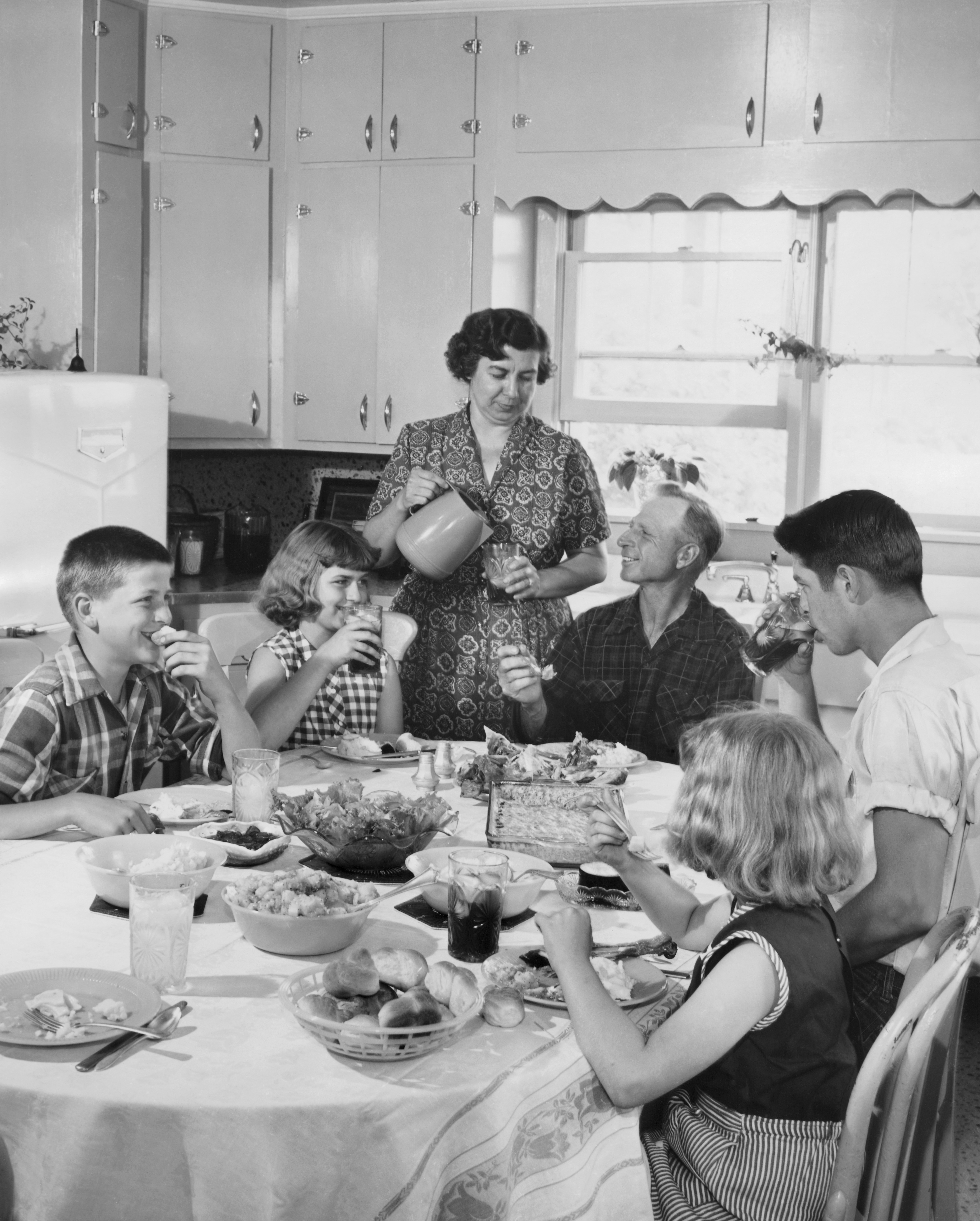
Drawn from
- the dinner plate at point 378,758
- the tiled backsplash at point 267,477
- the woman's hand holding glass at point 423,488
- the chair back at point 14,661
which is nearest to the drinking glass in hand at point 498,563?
the woman's hand holding glass at point 423,488

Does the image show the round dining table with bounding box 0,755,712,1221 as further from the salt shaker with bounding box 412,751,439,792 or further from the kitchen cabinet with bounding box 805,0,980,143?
the kitchen cabinet with bounding box 805,0,980,143

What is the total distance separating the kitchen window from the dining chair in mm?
2896

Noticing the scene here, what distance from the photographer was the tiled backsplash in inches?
191

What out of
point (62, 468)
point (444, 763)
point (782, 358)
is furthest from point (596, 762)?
point (782, 358)

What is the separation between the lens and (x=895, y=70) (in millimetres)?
3908

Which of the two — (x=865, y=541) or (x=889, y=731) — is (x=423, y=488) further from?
(x=889, y=731)

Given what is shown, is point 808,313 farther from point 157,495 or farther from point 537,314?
point 157,495

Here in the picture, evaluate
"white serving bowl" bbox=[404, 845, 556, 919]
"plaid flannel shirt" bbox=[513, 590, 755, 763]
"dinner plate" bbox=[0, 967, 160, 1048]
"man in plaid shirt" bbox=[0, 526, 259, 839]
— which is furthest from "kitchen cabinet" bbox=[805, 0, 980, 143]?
"dinner plate" bbox=[0, 967, 160, 1048]

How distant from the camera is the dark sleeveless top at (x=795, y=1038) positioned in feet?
4.71

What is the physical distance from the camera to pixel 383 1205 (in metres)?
→ 1.24

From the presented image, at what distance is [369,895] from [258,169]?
11.2 ft

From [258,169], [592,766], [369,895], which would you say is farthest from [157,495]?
[369,895]

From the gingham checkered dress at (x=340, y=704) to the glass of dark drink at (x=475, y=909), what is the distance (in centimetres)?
120

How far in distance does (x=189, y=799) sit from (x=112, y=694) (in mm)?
230
